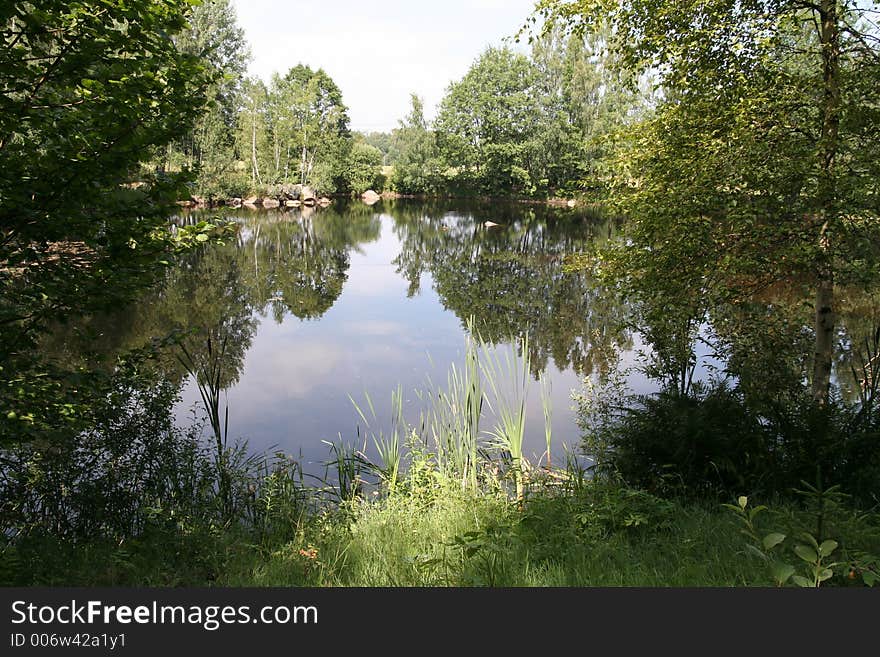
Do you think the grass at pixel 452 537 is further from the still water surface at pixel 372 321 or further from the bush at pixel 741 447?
the still water surface at pixel 372 321

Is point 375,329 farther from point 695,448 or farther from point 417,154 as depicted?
point 417,154

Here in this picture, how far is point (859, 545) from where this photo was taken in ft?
12.0

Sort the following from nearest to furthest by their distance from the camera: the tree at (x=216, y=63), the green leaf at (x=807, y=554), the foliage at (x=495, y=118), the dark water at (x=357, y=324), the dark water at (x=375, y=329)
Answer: the green leaf at (x=807, y=554) < the dark water at (x=375, y=329) < the dark water at (x=357, y=324) < the tree at (x=216, y=63) < the foliage at (x=495, y=118)

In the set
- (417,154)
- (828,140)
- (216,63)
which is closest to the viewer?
(828,140)

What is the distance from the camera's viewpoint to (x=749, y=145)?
6496mm

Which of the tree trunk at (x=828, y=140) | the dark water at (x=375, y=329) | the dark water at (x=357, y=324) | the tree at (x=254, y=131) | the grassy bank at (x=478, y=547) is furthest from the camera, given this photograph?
the tree at (x=254, y=131)

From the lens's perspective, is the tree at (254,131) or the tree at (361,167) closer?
the tree at (254,131)

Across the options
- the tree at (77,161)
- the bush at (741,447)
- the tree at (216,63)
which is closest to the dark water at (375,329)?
the tree at (77,161)

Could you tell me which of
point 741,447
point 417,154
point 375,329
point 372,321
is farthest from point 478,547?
point 417,154

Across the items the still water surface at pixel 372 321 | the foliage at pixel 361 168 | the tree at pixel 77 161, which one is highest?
the foliage at pixel 361 168

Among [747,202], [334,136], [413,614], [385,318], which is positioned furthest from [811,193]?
[334,136]

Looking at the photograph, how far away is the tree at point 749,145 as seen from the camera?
21.0ft

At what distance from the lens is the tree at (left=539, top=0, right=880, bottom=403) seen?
21.0 ft

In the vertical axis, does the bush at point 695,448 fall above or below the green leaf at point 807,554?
below
